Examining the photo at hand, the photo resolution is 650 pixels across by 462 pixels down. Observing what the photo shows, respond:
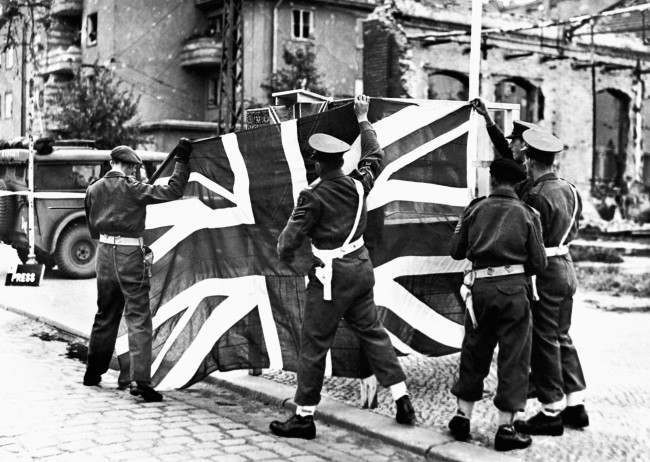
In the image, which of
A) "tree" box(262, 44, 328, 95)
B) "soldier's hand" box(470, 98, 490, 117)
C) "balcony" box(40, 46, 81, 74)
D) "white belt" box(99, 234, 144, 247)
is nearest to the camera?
"soldier's hand" box(470, 98, 490, 117)

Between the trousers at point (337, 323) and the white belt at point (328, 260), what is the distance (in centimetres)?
3

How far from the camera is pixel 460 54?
88.9ft

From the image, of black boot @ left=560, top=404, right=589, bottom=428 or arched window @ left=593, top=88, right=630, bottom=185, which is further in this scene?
arched window @ left=593, top=88, right=630, bottom=185

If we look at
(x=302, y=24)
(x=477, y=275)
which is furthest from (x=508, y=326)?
(x=302, y=24)

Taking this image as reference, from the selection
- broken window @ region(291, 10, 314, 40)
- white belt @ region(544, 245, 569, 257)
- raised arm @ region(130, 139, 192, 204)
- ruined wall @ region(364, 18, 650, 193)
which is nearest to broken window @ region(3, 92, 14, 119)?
broken window @ region(291, 10, 314, 40)

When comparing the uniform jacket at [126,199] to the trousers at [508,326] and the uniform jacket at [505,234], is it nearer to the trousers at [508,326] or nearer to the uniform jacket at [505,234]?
the uniform jacket at [505,234]

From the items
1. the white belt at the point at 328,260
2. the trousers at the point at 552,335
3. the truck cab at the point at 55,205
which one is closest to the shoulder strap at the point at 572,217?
the trousers at the point at 552,335

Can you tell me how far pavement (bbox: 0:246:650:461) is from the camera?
5414 mm

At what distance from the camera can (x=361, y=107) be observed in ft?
21.3

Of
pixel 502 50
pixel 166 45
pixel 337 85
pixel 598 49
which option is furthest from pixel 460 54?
pixel 166 45

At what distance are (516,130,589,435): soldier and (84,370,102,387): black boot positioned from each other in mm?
3589

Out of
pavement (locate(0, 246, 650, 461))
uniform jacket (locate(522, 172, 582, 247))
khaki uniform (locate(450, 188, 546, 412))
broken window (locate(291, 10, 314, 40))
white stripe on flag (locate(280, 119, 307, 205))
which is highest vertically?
broken window (locate(291, 10, 314, 40))

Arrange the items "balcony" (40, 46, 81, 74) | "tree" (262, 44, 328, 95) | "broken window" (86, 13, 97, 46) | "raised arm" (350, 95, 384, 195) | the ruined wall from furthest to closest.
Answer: "balcony" (40, 46, 81, 74) → "broken window" (86, 13, 97, 46) → "tree" (262, 44, 328, 95) → the ruined wall → "raised arm" (350, 95, 384, 195)

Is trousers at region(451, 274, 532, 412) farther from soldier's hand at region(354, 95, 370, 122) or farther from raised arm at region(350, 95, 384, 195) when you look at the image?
soldier's hand at region(354, 95, 370, 122)
